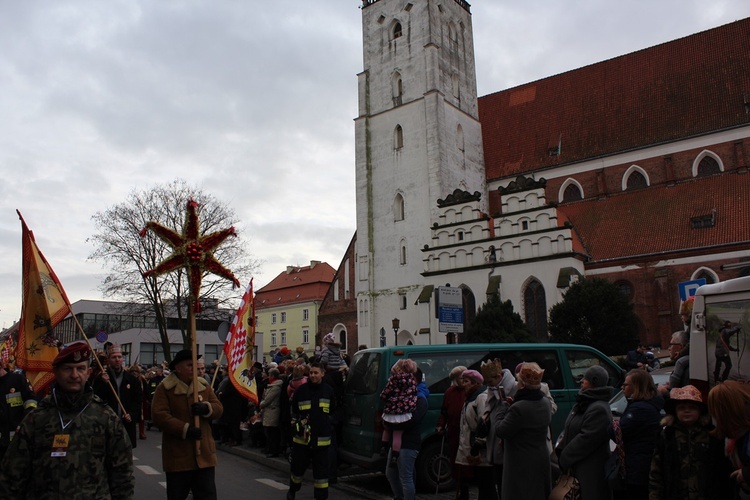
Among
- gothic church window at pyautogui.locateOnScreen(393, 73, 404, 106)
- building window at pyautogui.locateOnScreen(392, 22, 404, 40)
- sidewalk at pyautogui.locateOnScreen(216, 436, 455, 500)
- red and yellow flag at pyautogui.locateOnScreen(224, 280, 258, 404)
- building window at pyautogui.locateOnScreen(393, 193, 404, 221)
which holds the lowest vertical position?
sidewalk at pyautogui.locateOnScreen(216, 436, 455, 500)

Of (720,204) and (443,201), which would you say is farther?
(443,201)

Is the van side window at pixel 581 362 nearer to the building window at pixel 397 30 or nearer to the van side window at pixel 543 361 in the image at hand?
the van side window at pixel 543 361

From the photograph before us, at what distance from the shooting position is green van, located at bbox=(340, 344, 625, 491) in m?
8.26

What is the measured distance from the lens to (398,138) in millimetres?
37531

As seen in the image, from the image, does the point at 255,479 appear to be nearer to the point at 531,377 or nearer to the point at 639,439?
the point at 531,377

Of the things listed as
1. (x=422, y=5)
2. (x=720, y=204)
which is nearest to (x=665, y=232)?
(x=720, y=204)

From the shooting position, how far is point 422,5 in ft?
123

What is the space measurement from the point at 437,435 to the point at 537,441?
116 inches

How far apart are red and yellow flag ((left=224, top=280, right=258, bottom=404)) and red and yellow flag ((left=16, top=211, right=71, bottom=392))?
1836 mm

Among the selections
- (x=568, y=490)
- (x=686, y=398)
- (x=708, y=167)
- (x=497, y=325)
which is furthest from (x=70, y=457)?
(x=708, y=167)

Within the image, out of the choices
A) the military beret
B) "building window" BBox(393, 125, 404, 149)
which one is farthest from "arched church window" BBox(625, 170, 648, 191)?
the military beret

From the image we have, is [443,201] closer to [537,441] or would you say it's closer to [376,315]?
[376,315]

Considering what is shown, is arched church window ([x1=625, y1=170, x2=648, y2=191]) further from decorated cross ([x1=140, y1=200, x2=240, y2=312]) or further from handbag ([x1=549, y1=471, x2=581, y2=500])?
decorated cross ([x1=140, y1=200, x2=240, y2=312])

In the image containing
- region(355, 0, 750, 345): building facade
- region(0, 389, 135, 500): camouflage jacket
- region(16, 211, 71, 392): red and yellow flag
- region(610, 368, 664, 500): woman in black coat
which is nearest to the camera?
region(0, 389, 135, 500): camouflage jacket
